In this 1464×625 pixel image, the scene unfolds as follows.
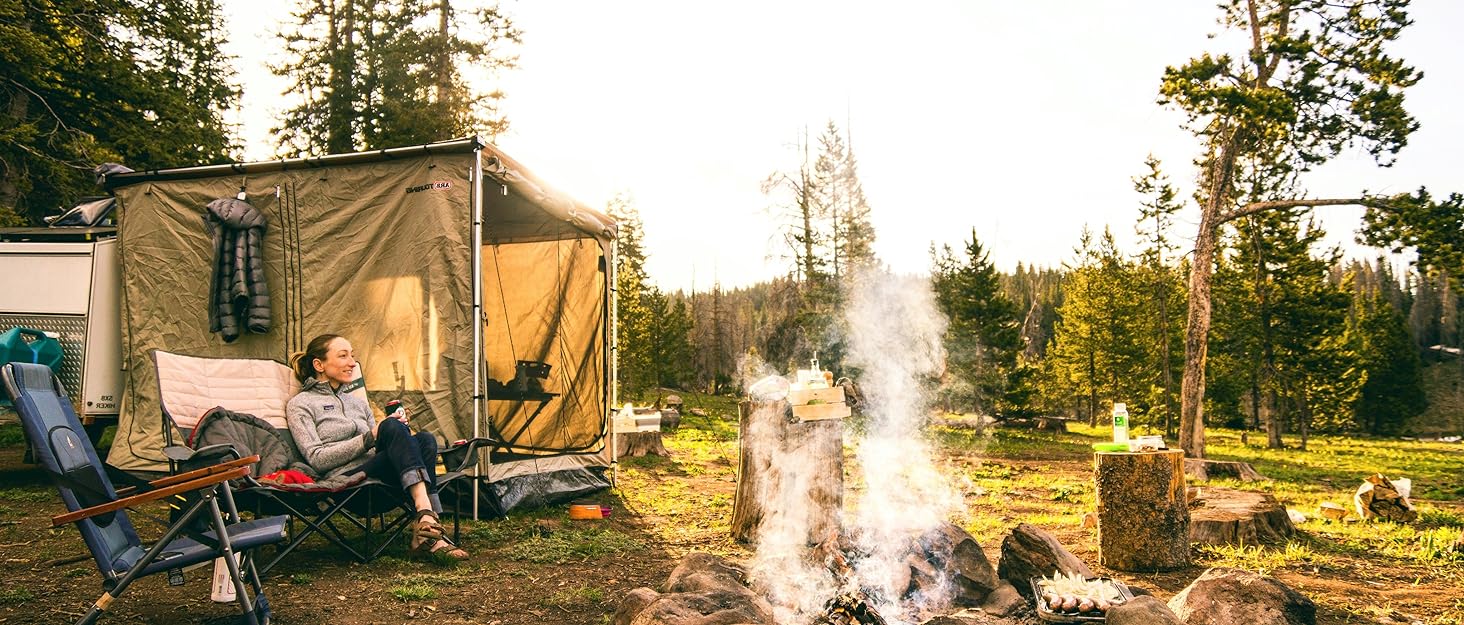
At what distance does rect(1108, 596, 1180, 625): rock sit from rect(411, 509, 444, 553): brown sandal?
3084mm

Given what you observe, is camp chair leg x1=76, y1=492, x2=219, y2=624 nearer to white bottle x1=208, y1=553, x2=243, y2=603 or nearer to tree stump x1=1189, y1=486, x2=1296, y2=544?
white bottle x1=208, y1=553, x2=243, y2=603

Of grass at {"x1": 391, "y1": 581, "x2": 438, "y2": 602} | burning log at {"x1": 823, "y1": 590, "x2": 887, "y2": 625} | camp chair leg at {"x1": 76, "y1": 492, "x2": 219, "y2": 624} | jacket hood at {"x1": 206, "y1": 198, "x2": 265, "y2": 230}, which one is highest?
jacket hood at {"x1": 206, "y1": 198, "x2": 265, "y2": 230}

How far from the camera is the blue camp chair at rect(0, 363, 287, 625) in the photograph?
2.52 m

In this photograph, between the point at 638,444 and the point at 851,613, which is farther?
the point at 638,444

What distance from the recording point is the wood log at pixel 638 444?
908 centimetres

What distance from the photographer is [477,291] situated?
5051mm

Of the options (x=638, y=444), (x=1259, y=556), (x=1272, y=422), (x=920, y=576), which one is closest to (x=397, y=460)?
(x=920, y=576)

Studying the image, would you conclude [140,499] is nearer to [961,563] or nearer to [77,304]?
[961,563]

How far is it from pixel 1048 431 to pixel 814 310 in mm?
6433

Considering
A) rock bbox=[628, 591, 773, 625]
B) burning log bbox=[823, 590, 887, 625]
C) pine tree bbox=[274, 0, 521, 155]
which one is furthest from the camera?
pine tree bbox=[274, 0, 521, 155]

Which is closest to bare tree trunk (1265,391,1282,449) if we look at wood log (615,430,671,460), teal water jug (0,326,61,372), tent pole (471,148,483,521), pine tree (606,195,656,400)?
pine tree (606,195,656,400)

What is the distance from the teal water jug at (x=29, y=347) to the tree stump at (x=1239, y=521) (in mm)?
7897

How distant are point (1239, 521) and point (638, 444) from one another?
618cm

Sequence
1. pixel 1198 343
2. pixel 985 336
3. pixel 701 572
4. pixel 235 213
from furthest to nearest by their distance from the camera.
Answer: pixel 985 336
pixel 1198 343
pixel 235 213
pixel 701 572
